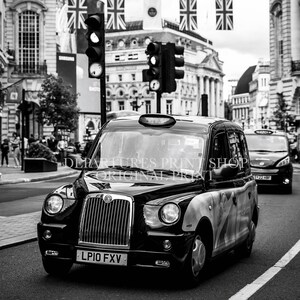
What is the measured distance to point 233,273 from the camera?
8.10 m

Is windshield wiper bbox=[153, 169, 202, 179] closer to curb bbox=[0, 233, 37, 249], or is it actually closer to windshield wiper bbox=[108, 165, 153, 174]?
windshield wiper bbox=[108, 165, 153, 174]

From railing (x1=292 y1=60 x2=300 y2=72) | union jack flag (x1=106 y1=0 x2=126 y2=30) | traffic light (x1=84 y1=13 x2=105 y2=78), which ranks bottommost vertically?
traffic light (x1=84 y1=13 x2=105 y2=78)

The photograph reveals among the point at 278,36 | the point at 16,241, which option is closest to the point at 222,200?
the point at 16,241

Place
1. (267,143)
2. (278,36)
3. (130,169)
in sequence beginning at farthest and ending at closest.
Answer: (278,36) < (267,143) < (130,169)

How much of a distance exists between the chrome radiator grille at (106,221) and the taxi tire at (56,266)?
0.62 meters

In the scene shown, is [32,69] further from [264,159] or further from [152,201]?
[152,201]

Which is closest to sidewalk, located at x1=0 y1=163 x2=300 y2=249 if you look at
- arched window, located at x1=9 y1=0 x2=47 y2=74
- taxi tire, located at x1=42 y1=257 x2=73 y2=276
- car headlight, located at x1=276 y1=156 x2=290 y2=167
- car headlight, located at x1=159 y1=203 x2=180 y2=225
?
taxi tire, located at x1=42 y1=257 x2=73 y2=276

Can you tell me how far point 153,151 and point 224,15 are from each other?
2357 cm

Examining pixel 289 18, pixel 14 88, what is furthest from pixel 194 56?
pixel 14 88

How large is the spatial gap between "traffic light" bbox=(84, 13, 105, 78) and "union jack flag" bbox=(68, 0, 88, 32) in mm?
14146

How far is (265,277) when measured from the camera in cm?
784

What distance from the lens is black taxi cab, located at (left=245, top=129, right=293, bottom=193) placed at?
21141 millimetres

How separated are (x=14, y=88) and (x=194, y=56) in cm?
14237

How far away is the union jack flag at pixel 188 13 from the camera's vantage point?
102ft
